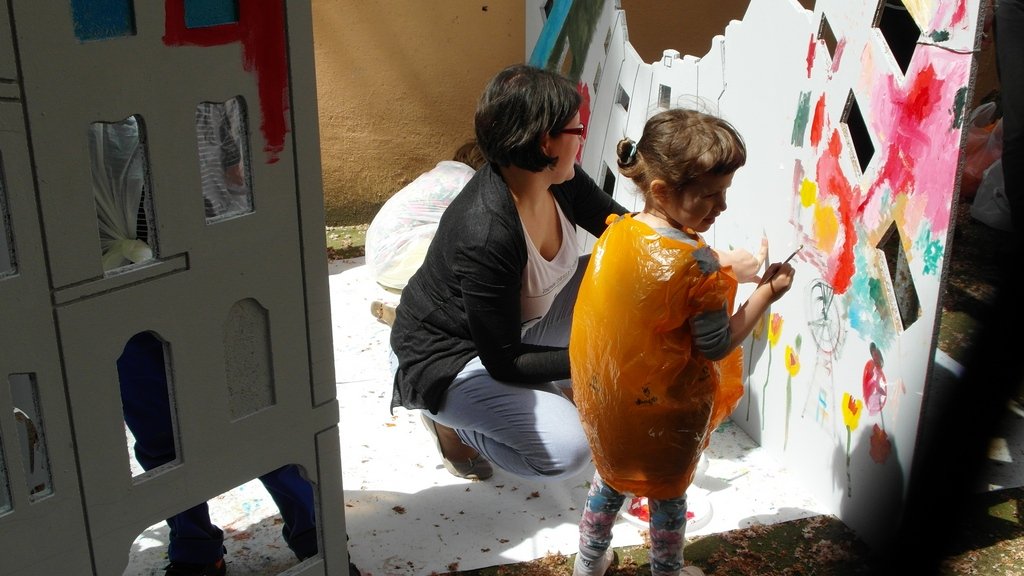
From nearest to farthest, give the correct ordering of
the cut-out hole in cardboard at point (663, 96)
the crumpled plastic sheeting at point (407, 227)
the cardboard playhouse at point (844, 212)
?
1. the cardboard playhouse at point (844, 212)
2. the cut-out hole in cardboard at point (663, 96)
3. the crumpled plastic sheeting at point (407, 227)

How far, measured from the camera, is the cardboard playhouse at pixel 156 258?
149 centimetres

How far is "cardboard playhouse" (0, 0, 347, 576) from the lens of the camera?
58.5 inches

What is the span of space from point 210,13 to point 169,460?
3.21ft

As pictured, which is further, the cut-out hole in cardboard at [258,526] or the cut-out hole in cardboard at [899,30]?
the cut-out hole in cardboard at [899,30]

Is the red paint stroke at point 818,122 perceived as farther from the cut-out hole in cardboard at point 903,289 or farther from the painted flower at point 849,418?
the painted flower at point 849,418

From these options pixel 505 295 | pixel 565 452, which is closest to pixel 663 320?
pixel 505 295

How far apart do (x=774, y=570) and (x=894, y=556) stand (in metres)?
1.38

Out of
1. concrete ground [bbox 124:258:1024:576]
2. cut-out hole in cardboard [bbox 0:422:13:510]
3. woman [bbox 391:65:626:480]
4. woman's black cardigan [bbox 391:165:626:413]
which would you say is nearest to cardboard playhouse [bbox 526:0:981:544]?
concrete ground [bbox 124:258:1024:576]

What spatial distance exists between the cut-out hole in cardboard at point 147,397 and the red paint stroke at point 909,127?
1.60 m

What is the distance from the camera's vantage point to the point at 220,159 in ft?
6.27

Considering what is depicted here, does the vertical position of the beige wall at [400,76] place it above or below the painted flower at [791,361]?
above

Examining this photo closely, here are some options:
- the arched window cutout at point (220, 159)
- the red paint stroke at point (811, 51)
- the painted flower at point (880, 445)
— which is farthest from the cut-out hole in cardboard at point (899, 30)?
the arched window cutout at point (220, 159)

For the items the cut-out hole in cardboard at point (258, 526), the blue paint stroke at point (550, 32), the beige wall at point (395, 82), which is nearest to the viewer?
the cut-out hole in cardboard at point (258, 526)

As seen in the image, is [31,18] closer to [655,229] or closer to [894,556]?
[655,229]
